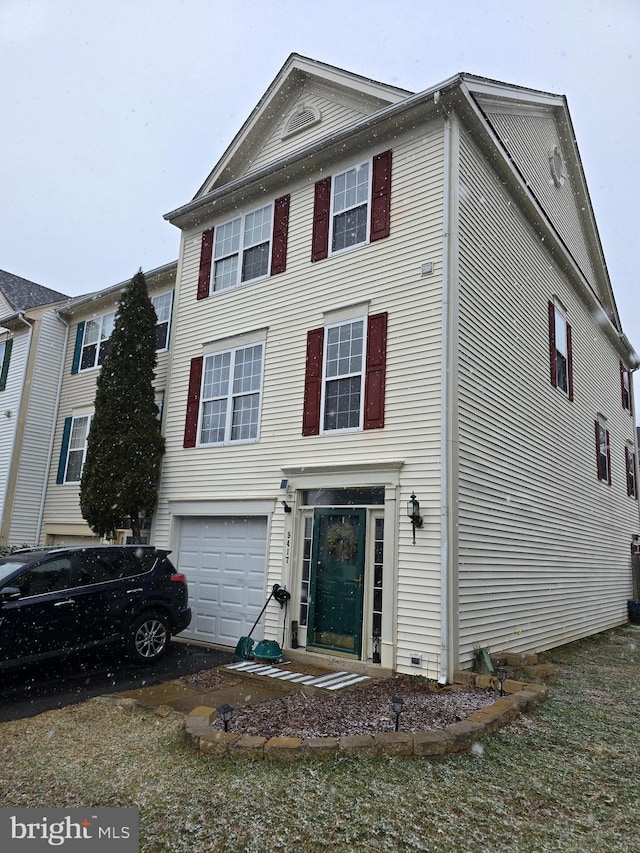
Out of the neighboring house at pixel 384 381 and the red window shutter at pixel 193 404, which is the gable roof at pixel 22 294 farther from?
the red window shutter at pixel 193 404

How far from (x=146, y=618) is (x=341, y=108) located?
909 centimetres

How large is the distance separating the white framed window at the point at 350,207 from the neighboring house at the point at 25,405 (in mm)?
10127

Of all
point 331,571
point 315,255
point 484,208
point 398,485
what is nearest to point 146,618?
point 331,571

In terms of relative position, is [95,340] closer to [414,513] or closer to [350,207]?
[350,207]


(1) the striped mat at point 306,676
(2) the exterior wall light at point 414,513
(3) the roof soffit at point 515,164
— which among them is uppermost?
(3) the roof soffit at point 515,164

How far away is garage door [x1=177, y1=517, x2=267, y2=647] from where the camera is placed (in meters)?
10.3

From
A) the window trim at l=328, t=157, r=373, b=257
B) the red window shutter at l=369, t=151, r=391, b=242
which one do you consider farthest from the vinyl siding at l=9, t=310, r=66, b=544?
the red window shutter at l=369, t=151, r=391, b=242

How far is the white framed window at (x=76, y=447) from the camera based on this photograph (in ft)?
51.2

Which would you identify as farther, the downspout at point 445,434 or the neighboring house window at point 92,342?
the neighboring house window at point 92,342

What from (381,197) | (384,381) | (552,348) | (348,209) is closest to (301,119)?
(348,209)

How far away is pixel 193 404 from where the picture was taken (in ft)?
39.2

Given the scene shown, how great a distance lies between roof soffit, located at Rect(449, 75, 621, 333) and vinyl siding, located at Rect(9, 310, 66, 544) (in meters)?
12.5

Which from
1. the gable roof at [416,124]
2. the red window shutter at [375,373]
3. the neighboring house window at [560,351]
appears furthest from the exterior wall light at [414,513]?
the gable roof at [416,124]

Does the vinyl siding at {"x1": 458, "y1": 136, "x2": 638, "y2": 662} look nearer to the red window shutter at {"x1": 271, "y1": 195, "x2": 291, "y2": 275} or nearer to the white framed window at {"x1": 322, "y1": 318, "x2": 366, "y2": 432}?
the white framed window at {"x1": 322, "y1": 318, "x2": 366, "y2": 432}
